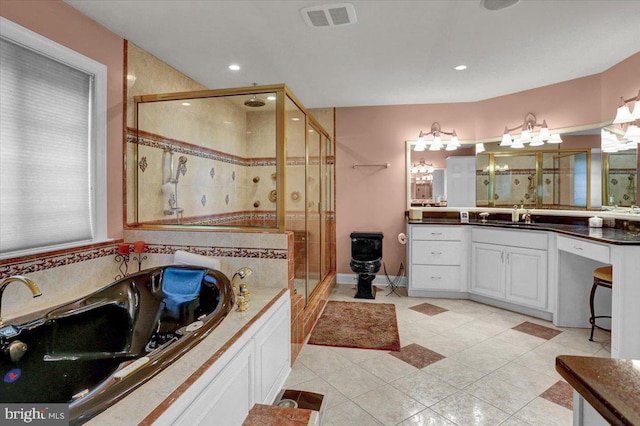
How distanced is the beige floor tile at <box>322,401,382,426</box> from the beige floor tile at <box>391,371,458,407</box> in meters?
0.33

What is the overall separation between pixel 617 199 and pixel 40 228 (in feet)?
15.2

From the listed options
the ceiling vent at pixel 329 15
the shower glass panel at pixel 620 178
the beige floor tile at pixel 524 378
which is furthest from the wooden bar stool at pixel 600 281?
the ceiling vent at pixel 329 15

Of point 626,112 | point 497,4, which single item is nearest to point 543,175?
point 626,112

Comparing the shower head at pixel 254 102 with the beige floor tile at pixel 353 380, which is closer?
the beige floor tile at pixel 353 380

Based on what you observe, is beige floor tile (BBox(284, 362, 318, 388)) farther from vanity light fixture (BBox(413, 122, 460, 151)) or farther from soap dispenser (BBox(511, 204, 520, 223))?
vanity light fixture (BBox(413, 122, 460, 151))

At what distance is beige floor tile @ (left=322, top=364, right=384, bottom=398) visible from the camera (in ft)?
6.47

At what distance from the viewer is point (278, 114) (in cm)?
229

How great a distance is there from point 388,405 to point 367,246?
87.1 inches

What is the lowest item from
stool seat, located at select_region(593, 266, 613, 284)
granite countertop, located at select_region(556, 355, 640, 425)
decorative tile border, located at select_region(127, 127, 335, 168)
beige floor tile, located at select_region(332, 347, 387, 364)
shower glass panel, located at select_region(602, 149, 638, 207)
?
beige floor tile, located at select_region(332, 347, 387, 364)

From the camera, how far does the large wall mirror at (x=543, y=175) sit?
2.95 meters

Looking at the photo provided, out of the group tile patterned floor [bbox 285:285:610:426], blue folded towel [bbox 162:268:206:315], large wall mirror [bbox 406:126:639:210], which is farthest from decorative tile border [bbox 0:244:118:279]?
large wall mirror [bbox 406:126:639:210]

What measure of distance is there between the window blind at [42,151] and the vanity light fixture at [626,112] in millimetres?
4322

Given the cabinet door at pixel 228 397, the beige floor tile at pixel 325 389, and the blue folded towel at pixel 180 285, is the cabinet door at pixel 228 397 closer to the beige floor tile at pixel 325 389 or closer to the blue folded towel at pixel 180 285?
the beige floor tile at pixel 325 389

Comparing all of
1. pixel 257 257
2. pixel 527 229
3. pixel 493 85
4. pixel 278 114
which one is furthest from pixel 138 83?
pixel 527 229
